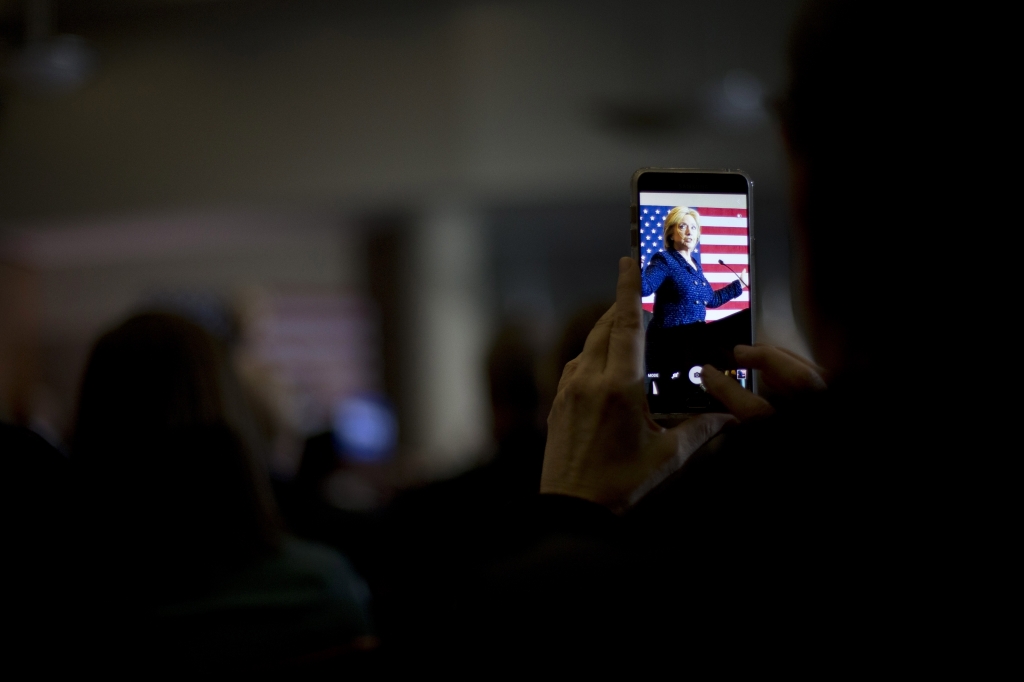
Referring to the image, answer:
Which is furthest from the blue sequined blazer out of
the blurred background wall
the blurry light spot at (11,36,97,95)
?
the blurry light spot at (11,36,97,95)

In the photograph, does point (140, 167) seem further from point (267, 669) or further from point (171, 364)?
point (267, 669)

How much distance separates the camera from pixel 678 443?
2.06ft

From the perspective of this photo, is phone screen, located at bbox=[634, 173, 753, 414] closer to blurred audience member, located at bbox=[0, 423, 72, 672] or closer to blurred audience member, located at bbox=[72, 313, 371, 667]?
blurred audience member, located at bbox=[0, 423, 72, 672]

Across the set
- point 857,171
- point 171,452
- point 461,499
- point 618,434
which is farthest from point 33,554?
point 461,499

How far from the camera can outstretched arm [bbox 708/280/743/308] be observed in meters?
0.66

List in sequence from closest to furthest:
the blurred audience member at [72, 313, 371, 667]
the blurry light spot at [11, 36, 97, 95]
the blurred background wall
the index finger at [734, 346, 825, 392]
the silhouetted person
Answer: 1. the silhouetted person
2. the index finger at [734, 346, 825, 392]
3. the blurred audience member at [72, 313, 371, 667]
4. the blurry light spot at [11, 36, 97, 95]
5. the blurred background wall

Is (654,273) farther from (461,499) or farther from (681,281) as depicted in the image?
(461,499)

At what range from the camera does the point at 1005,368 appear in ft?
1.72

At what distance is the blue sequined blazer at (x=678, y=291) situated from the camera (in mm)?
650

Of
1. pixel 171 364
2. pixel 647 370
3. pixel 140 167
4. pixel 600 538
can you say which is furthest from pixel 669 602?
pixel 140 167

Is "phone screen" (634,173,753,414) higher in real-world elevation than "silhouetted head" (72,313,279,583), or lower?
higher

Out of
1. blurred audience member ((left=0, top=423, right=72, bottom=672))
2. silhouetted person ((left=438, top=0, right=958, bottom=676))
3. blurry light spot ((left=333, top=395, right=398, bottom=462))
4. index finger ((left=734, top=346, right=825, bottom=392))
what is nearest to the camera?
silhouetted person ((left=438, top=0, right=958, bottom=676))

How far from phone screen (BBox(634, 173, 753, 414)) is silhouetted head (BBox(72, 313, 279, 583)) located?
0.87 metres

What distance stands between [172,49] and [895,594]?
13.8 ft
